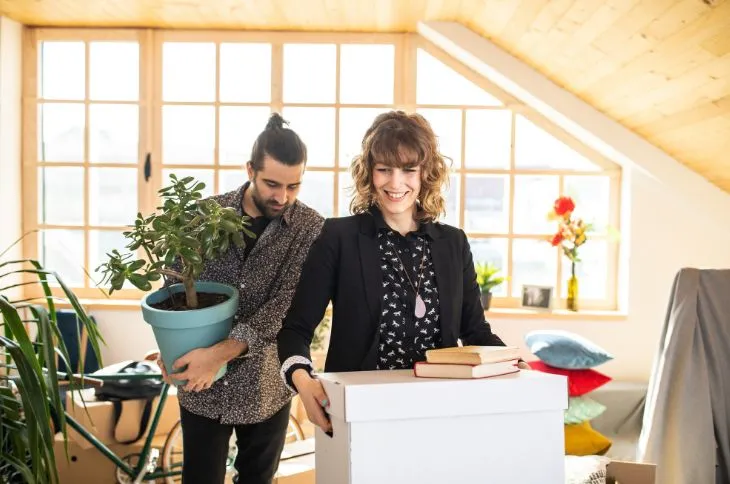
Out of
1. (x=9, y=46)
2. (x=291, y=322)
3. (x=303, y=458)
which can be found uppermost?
(x=9, y=46)

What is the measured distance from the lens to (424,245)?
156 centimetres

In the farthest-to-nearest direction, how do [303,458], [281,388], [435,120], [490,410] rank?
[435,120] < [303,458] < [281,388] < [490,410]

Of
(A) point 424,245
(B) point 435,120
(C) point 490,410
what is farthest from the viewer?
(B) point 435,120

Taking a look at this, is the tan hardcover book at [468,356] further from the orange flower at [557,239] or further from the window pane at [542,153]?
the window pane at [542,153]

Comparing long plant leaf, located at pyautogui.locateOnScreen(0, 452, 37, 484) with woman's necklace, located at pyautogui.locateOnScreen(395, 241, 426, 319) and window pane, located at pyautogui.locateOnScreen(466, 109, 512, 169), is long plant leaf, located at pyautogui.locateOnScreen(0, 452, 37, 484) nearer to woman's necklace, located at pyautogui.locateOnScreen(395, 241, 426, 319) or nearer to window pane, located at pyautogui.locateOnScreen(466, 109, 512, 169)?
woman's necklace, located at pyautogui.locateOnScreen(395, 241, 426, 319)

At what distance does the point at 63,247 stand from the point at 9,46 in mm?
1134

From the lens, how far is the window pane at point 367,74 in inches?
166

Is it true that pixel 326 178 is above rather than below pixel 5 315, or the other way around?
above

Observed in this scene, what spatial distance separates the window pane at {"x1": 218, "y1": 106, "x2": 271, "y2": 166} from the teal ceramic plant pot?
261 cm

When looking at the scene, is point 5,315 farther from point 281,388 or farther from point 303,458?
point 303,458

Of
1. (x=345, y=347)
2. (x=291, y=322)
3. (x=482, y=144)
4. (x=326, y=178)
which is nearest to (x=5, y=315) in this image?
(x=291, y=322)

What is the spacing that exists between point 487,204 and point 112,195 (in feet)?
7.08

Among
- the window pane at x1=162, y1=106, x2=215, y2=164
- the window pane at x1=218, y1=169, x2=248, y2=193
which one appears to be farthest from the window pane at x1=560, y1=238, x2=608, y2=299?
the window pane at x1=162, y1=106, x2=215, y2=164

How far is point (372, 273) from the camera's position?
148 cm
